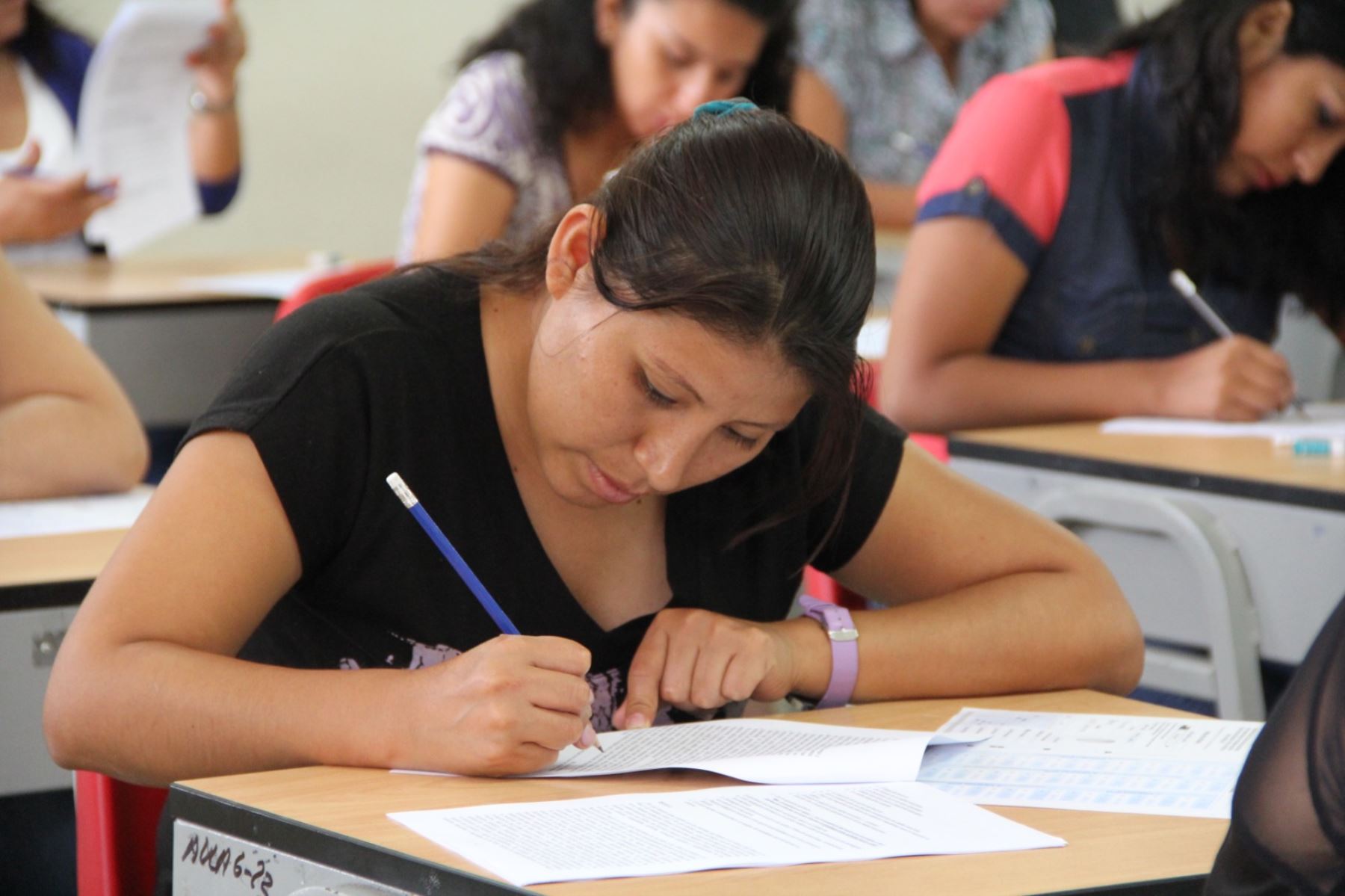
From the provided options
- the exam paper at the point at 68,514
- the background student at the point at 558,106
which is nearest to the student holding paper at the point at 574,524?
the exam paper at the point at 68,514

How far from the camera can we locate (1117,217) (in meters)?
2.55

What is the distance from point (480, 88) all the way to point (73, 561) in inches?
66.0

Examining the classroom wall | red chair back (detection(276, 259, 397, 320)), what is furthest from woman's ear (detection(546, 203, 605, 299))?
the classroom wall

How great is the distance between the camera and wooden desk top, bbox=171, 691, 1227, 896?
0.88 meters

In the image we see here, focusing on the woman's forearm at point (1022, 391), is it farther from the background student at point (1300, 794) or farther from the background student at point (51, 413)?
the background student at point (1300, 794)

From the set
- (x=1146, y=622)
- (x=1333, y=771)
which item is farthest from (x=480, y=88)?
(x=1333, y=771)

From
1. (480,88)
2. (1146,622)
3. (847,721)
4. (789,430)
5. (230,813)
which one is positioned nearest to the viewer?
(230,813)

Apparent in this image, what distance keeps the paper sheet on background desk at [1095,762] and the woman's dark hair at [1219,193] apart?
55.0 inches

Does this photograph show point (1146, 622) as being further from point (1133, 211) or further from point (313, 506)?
point (313, 506)

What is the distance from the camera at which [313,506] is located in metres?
1.24

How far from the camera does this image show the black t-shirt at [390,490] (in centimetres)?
125

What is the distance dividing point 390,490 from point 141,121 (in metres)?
1.95

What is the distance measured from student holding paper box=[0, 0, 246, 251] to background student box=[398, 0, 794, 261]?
0.56 m

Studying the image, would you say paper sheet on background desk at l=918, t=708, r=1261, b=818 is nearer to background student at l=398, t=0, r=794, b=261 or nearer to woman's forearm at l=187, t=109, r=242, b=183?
background student at l=398, t=0, r=794, b=261
